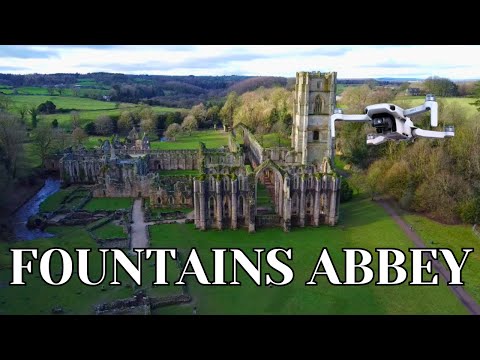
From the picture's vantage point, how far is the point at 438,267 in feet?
81.2

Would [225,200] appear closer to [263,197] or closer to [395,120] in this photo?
[263,197]

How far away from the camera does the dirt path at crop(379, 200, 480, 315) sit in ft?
67.8

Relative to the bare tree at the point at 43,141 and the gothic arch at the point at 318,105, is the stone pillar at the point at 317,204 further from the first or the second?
the bare tree at the point at 43,141

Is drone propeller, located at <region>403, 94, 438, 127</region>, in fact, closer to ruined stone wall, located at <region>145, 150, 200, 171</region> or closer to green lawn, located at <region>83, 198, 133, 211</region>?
green lawn, located at <region>83, 198, 133, 211</region>

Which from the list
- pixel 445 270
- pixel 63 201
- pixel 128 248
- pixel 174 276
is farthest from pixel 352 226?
pixel 63 201

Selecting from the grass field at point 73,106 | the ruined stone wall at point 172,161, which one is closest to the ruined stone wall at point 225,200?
the ruined stone wall at point 172,161

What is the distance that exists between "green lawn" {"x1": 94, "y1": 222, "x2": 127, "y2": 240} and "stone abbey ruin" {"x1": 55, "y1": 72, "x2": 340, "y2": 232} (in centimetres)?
515

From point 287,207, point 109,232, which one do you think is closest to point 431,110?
point 287,207

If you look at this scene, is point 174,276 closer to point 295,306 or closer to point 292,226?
point 295,306

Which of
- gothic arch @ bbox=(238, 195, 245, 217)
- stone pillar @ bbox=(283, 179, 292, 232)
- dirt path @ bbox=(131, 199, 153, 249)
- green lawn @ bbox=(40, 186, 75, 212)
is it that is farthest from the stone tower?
green lawn @ bbox=(40, 186, 75, 212)

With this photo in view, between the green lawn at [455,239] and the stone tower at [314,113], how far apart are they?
10.5 m

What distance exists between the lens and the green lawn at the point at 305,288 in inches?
808

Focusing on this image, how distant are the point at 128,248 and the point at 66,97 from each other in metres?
93.4

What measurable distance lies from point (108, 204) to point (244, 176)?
14.2 m
